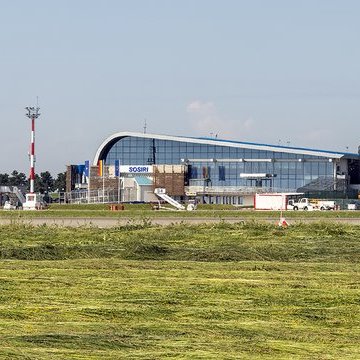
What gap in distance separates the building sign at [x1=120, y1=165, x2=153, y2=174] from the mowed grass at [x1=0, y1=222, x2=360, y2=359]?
98564mm

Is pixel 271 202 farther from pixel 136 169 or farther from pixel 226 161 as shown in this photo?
pixel 136 169

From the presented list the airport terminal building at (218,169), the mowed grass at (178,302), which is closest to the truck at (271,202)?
the airport terminal building at (218,169)

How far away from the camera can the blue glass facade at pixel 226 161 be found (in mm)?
121625

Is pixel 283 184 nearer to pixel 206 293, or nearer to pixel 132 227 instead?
pixel 132 227

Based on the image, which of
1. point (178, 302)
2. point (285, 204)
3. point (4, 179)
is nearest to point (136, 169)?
point (285, 204)

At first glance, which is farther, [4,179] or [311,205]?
[4,179]

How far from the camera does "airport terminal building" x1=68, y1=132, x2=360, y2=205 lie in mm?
121438

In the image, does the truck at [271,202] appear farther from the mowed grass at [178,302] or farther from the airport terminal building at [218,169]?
the mowed grass at [178,302]

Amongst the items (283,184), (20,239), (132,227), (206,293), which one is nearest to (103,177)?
(283,184)

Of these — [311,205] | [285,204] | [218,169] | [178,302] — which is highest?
[218,169]

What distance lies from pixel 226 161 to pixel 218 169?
1478 mm

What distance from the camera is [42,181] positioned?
609 ft

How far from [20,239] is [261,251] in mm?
9904

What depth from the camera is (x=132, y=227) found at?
41.9 metres
